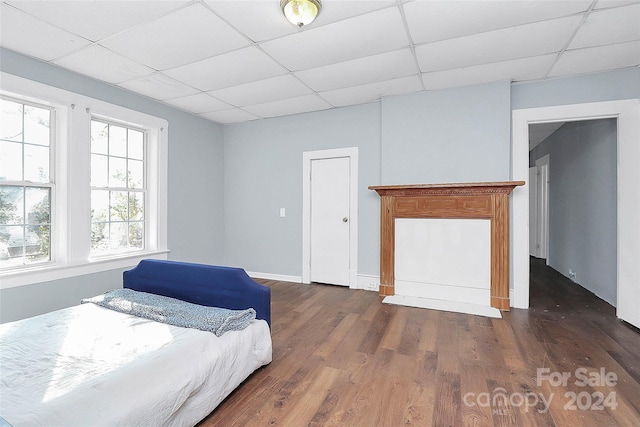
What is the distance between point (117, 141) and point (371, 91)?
3.13m

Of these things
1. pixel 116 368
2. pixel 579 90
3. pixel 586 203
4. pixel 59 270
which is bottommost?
pixel 116 368

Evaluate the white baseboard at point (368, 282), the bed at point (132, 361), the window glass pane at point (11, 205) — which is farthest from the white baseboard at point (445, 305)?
the window glass pane at point (11, 205)

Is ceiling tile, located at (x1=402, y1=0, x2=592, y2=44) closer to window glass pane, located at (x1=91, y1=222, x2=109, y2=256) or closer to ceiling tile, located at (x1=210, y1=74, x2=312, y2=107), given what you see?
ceiling tile, located at (x1=210, y1=74, x2=312, y2=107)

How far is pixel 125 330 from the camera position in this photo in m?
1.73

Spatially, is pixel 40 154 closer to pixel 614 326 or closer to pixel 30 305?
pixel 30 305

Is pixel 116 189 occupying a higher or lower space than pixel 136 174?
lower

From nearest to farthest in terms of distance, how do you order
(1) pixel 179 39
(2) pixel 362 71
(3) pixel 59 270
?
(1) pixel 179 39, (3) pixel 59 270, (2) pixel 362 71

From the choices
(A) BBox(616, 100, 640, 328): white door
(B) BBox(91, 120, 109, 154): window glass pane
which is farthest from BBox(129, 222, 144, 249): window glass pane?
(A) BBox(616, 100, 640, 328): white door

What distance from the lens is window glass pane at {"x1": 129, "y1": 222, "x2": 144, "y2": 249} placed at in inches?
147

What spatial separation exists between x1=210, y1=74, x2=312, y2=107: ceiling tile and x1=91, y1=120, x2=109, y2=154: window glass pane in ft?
4.24

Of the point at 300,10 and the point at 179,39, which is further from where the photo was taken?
the point at 179,39

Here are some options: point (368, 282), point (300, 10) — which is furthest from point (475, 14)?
point (368, 282)

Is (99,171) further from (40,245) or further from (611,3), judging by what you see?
(611,3)

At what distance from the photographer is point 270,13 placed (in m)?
2.13
